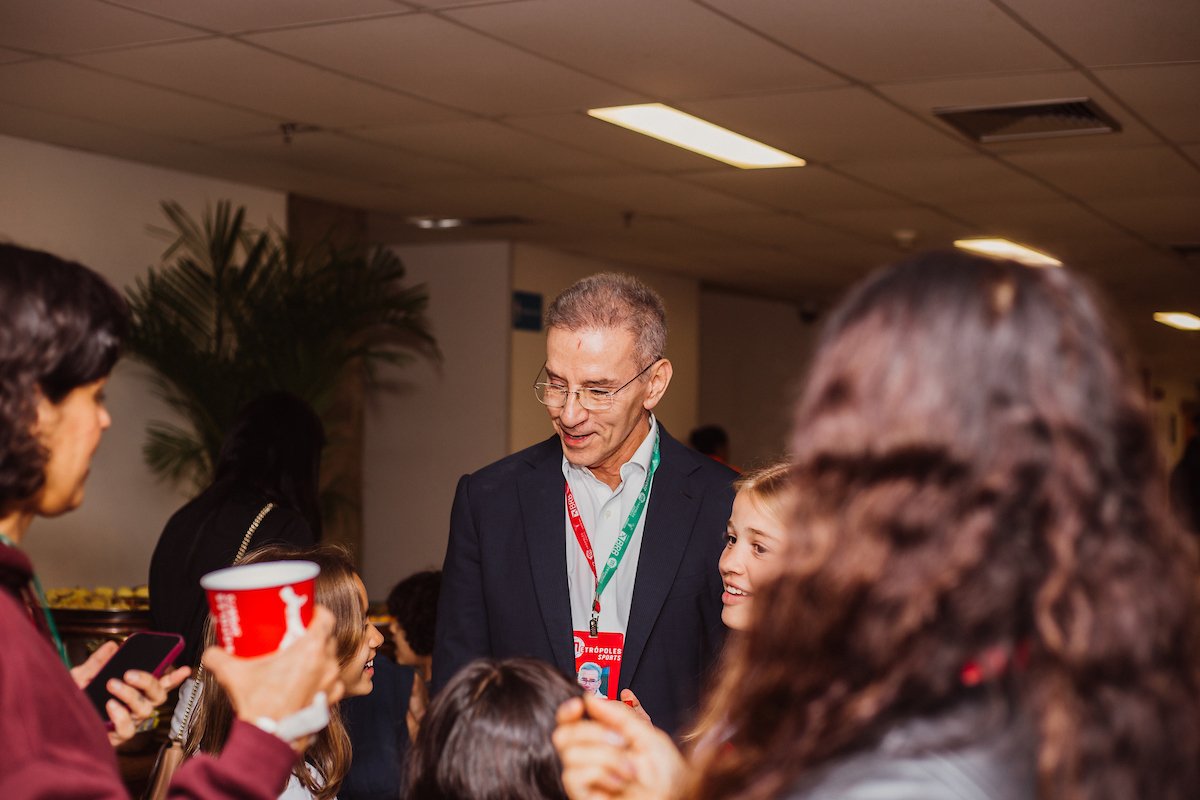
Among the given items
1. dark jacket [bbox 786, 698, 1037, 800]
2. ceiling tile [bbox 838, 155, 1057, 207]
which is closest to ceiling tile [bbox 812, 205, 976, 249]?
ceiling tile [bbox 838, 155, 1057, 207]

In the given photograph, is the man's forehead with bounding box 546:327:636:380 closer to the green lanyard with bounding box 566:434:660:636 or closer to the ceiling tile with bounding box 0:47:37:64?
the green lanyard with bounding box 566:434:660:636

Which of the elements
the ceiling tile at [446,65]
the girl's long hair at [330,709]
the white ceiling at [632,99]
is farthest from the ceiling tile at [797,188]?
the girl's long hair at [330,709]

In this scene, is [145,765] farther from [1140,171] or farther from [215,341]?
[1140,171]

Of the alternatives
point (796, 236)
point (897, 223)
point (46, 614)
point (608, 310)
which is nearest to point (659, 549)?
point (608, 310)

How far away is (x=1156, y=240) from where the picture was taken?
8.24 meters

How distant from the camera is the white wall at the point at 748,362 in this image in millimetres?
13219

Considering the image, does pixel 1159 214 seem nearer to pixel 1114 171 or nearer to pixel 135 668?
pixel 1114 171

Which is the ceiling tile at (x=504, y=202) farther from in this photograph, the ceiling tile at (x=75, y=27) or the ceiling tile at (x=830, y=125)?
the ceiling tile at (x=75, y=27)

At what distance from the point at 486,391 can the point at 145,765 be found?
464 cm

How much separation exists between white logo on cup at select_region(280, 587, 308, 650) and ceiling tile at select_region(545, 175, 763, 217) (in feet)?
17.6

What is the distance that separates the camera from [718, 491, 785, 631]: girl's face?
2131mm

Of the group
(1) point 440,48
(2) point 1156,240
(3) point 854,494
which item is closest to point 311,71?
(1) point 440,48

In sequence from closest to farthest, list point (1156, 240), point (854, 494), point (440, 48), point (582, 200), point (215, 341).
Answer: point (854, 494), point (440, 48), point (215, 341), point (582, 200), point (1156, 240)

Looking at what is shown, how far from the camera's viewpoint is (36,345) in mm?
1211
